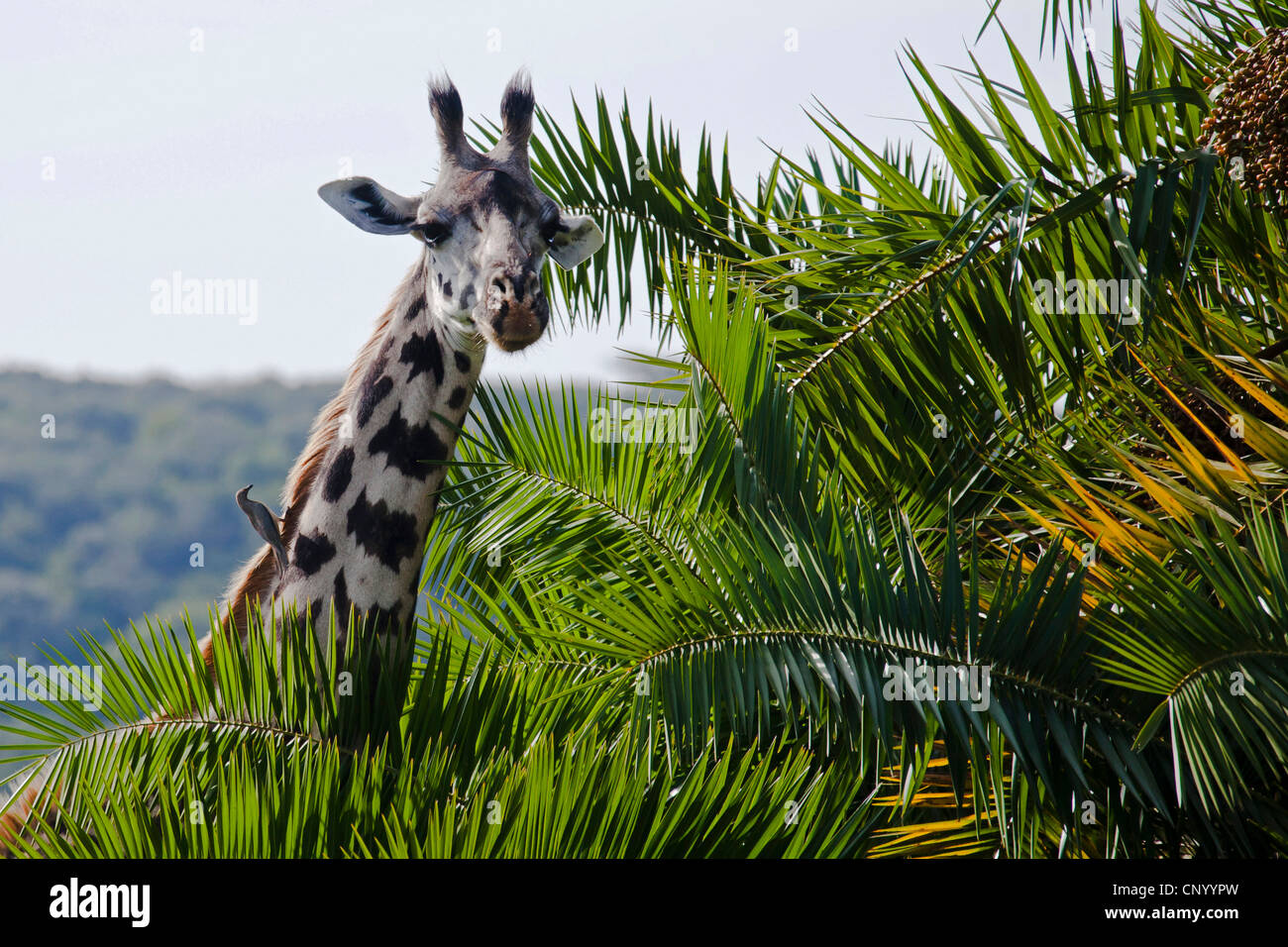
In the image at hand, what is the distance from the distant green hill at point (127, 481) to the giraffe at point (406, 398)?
1985cm

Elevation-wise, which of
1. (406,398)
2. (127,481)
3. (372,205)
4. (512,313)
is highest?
(127,481)

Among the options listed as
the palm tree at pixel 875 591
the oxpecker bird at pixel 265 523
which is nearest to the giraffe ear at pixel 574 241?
the palm tree at pixel 875 591

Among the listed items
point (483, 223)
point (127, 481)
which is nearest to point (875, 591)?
point (483, 223)

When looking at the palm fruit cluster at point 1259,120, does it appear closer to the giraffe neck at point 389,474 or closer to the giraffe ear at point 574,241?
the giraffe ear at point 574,241

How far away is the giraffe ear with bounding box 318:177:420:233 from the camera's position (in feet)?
11.5

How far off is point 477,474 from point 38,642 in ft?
5.28

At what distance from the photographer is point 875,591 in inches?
116

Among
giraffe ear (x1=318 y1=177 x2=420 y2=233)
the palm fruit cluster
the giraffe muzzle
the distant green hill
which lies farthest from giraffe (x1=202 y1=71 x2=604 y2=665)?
the distant green hill

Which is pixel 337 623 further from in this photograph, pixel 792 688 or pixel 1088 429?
pixel 1088 429

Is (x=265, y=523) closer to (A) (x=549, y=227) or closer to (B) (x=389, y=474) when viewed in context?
(B) (x=389, y=474)

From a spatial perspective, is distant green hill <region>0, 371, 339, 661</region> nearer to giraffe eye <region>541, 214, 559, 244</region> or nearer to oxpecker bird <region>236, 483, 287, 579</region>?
oxpecker bird <region>236, 483, 287, 579</region>

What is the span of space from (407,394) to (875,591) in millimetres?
1537
